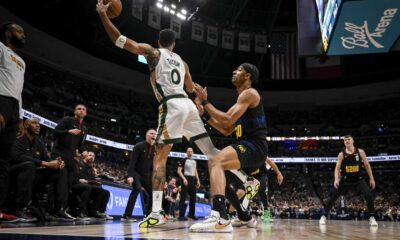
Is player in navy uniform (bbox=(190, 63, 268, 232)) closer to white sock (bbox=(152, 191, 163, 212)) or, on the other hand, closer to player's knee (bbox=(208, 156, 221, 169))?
player's knee (bbox=(208, 156, 221, 169))

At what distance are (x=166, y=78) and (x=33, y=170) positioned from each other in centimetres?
223

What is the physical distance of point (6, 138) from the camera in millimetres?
3680

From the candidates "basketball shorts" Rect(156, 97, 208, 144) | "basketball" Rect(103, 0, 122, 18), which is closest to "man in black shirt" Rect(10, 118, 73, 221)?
"basketball shorts" Rect(156, 97, 208, 144)

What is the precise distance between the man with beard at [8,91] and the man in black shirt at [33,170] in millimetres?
1042

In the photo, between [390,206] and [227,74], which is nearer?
[390,206]

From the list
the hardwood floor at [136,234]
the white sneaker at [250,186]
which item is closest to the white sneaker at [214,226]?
the hardwood floor at [136,234]

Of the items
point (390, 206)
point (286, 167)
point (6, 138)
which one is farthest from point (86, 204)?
point (286, 167)

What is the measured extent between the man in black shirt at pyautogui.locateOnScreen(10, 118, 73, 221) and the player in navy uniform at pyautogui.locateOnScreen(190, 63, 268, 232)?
2.45 metres

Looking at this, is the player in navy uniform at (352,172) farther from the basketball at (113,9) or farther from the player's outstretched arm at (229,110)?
the basketball at (113,9)

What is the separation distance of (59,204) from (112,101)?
24078 millimetres

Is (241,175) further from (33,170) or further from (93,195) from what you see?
(93,195)

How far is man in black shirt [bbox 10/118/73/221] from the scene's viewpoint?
192 inches

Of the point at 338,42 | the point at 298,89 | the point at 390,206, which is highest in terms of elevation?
the point at 298,89

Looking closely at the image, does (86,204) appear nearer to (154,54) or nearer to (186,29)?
(154,54)
